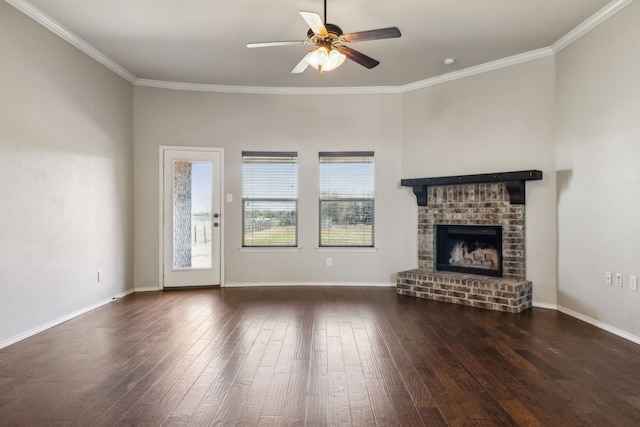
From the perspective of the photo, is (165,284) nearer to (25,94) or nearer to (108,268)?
(108,268)

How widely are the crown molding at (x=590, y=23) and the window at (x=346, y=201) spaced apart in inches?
104

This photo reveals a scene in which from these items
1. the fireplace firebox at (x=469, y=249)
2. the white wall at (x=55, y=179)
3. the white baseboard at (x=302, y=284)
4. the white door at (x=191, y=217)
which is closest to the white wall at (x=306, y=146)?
the white baseboard at (x=302, y=284)

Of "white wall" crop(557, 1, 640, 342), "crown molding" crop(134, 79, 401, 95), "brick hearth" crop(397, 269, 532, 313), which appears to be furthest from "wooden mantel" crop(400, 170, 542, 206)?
"crown molding" crop(134, 79, 401, 95)

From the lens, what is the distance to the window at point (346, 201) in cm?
547

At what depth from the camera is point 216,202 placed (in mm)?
5332

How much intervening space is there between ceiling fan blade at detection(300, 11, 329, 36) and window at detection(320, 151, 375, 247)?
2647 mm

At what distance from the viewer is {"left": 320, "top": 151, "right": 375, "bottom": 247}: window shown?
547 cm

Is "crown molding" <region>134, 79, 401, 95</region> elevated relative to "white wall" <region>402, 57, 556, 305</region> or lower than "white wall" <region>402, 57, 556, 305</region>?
elevated

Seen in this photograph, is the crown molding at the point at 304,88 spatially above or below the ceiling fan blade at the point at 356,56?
above

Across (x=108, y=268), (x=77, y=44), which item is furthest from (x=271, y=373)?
(x=77, y=44)

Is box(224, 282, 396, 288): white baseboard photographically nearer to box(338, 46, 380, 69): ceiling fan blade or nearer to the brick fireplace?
the brick fireplace

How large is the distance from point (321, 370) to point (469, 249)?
306 cm

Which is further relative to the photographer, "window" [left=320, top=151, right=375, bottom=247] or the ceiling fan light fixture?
"window" [left=320, top=151, right=375, bottom=247]

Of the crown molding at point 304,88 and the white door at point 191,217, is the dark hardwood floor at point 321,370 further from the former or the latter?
the crown molding at point 304,88
